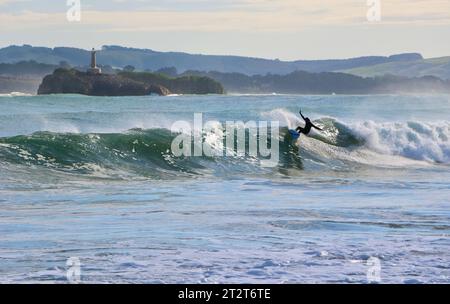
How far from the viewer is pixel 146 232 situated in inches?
496

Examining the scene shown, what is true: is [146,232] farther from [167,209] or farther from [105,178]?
[105,178]

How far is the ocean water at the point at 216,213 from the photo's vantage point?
10.2 metres

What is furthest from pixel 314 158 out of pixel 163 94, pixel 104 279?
pixel 163 94

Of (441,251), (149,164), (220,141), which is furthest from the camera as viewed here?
(220,141)

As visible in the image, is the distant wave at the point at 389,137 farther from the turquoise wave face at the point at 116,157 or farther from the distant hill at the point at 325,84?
the distant hill at the point at 325,84

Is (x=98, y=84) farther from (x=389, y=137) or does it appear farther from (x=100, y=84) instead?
(x=389, y=137)

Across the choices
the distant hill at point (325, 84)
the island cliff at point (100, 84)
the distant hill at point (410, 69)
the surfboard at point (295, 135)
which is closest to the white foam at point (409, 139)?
the surfboard at point (295, 135)

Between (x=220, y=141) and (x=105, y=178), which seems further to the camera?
(x=220, y=141)

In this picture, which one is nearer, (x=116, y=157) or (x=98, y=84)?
(x=116, y=157)

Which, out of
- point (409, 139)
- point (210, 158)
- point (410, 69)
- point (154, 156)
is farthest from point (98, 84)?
point (410, 69)

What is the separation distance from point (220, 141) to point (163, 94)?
78.6 meters

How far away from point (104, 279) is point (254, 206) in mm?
6163

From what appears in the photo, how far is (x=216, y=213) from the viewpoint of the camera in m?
14.6
